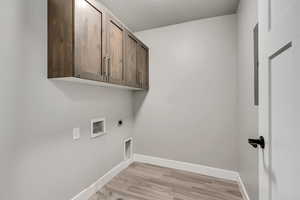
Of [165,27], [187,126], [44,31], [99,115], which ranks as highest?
[165,27]

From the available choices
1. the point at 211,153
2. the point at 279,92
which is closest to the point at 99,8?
the point at 279,92

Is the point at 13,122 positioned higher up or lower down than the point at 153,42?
lower down

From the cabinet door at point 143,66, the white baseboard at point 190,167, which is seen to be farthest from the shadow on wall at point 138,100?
the white baseboard at point 190,167

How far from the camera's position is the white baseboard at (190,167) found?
89.9 inches

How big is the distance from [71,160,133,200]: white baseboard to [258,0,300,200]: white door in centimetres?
185

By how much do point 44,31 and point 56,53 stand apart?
246 mm

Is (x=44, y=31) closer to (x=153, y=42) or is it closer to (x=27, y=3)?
(x=27, y=3)

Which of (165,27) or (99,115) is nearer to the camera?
(99,115)

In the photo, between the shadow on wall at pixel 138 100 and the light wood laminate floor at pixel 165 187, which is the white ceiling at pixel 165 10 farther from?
the light wood laminate floor at pixel 165 187

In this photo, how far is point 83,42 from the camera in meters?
1.38

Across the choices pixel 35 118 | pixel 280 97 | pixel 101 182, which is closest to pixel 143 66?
pixel 35 118

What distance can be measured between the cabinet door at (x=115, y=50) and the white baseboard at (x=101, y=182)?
4.60 feet

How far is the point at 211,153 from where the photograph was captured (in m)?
2.40

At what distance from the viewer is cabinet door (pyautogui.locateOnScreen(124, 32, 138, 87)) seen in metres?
2.12
